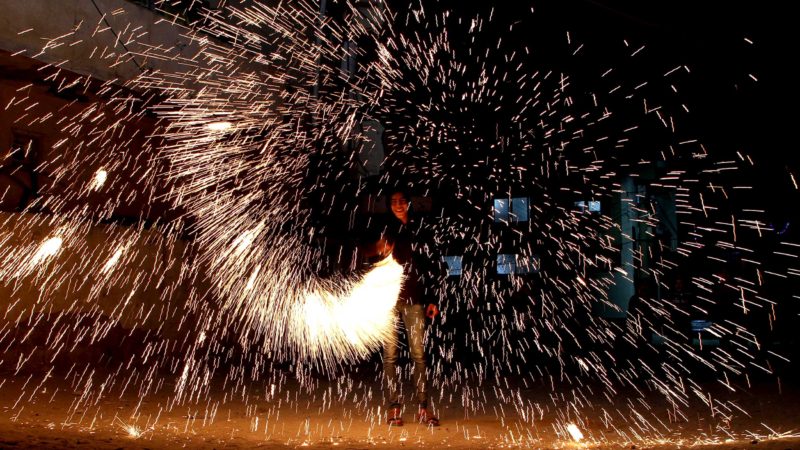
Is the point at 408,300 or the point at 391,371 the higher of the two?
the point at 408,300

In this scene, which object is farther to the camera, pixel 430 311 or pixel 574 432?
pixel 430 311

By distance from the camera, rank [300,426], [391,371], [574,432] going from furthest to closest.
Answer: [391,371]
[300,426]
[574,432]

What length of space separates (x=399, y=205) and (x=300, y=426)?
81.6 inches

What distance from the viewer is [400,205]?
652 cm

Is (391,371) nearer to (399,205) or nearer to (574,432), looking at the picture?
(399,205)

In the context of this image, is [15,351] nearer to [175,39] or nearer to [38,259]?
[38,259]

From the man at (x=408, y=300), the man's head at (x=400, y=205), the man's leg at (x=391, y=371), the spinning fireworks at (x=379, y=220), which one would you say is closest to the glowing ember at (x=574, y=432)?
the spinning fireworks at (x=379, y=220)

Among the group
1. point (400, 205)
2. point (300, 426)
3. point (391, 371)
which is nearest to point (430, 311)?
point (391, 371)

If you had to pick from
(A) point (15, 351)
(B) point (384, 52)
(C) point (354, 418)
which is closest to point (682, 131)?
(B) point (384, 52)

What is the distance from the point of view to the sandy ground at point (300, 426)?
5.29m

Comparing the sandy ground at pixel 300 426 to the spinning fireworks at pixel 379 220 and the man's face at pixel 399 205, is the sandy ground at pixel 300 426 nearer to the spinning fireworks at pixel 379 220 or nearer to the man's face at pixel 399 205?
the spinning fireworks at pixel 379 220

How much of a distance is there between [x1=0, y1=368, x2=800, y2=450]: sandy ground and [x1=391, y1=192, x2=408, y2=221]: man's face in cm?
183

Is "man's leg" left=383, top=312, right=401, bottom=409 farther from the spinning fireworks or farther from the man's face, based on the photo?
the man's face

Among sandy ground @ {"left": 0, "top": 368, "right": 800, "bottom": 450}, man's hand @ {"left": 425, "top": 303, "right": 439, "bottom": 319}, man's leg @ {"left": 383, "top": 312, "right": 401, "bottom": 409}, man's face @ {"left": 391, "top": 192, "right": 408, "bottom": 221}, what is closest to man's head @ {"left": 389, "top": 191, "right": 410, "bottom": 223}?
man's face @ {"left": 391, "top": 192, "right": 408, "bottom": 221}
